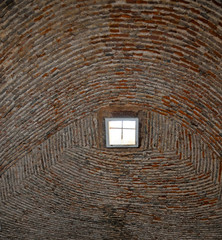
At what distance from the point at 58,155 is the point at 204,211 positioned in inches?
127

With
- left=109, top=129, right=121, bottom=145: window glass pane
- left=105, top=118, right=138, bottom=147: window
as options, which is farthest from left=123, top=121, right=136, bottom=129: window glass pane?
left=109, top=129, right=121, bottom=145: window glass pane

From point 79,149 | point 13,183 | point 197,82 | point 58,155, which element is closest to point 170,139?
point 197,82

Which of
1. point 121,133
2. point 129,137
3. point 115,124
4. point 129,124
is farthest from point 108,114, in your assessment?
point 129,137

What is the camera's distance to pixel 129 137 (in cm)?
546

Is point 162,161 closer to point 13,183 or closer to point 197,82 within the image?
point 197,82

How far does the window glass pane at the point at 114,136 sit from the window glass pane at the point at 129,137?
0.10m

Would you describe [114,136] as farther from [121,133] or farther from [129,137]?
[129,137]


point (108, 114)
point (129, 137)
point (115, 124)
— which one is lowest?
point (129, 137)

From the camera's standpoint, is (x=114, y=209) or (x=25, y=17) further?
(x=114, y=209)

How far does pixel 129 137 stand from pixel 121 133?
7.5 inches

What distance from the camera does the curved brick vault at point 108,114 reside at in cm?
367

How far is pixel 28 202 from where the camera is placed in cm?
606

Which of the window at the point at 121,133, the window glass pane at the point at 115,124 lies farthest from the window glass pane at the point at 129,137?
the window glass pane at the point at 115,124

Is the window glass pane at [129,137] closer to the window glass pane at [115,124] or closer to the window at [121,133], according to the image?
the window at [121,133]
